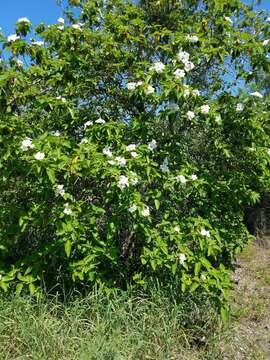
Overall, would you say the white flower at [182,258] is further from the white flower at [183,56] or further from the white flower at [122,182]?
the white flower at [183,56]

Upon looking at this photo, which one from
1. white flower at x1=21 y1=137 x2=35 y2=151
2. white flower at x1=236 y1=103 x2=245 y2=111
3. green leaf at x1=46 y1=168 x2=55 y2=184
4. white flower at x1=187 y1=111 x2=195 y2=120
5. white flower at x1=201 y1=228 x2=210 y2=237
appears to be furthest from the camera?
white flower at x1=236 y1=103 x2=245 y2=111

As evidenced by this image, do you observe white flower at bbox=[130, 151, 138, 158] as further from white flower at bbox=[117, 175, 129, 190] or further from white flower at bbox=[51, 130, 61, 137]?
white flower at bbox=[51, 130, 61, 137]

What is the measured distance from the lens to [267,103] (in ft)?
12.8

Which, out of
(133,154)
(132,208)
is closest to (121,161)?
(133,154)

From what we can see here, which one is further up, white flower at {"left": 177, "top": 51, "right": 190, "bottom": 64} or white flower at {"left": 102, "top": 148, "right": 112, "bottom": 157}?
white flower at {"left": 177, "top": 51, "right": 190, "bottom": 64}

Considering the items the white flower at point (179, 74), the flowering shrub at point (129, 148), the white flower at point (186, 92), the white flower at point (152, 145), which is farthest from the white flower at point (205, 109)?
the white flower at point (152, 145)

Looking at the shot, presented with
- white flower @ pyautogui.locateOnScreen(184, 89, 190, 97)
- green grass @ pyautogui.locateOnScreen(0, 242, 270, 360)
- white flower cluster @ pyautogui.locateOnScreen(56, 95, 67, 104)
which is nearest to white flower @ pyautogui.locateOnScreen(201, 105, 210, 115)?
white flower @ pyautogui.locateOnScreen(184, 89, 190, 97)

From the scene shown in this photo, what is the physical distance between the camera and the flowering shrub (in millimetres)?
3234

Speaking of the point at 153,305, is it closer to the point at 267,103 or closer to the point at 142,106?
the point at 142,106

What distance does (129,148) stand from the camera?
10.8 ft

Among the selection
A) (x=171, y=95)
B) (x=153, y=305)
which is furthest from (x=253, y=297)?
(x=171, y=95)

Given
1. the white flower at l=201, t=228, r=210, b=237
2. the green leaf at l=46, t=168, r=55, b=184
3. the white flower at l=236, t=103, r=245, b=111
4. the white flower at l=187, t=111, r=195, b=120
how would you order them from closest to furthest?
the green leaf at l=46, t=168, r=55, b=184, the white flower at l=201, t=228, r=210, b=237, the white flower at l=187, t=111, r=195, b=120, the white flower at l=236, t=103, r=245, b=111

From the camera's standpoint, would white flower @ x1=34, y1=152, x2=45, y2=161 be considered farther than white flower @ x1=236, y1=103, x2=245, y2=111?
No

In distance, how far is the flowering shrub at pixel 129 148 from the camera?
127 inches
